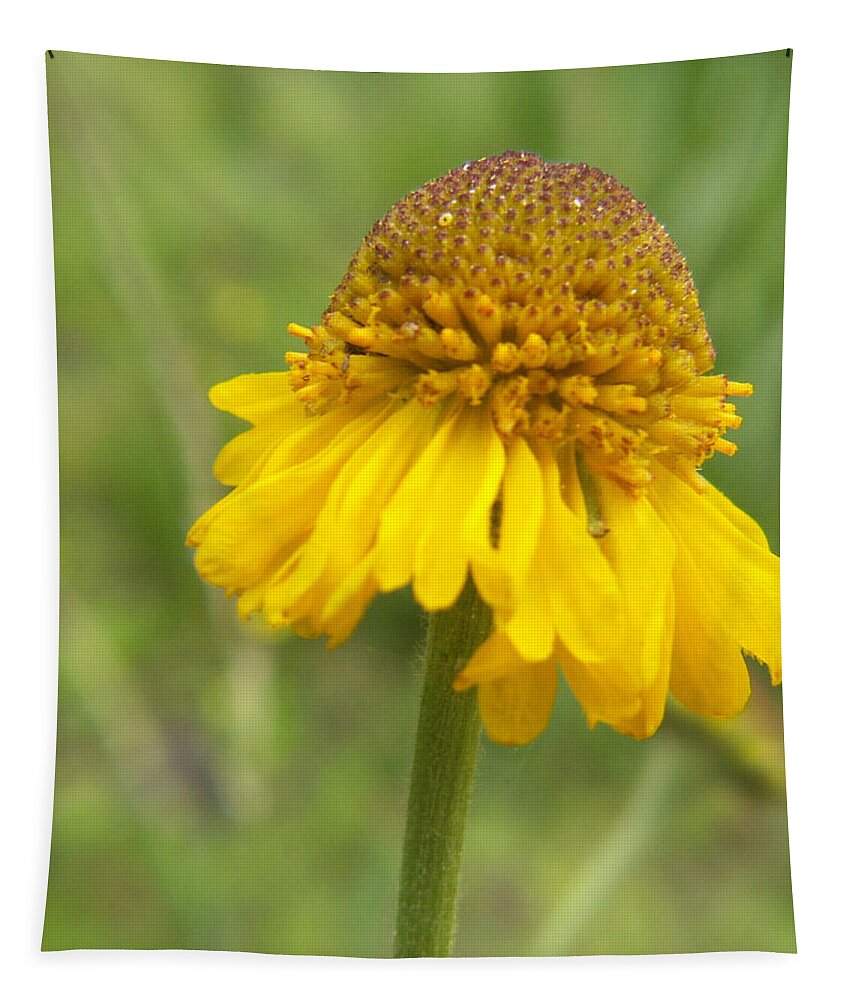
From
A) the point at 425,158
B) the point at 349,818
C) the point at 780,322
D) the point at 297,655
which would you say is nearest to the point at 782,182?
the point at 780,322

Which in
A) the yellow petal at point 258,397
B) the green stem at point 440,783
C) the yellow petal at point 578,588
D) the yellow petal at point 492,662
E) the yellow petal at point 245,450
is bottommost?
the green stem at point 440,783

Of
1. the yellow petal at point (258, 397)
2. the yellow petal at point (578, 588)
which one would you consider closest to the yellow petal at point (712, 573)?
the yellow petal at point (578, 588)

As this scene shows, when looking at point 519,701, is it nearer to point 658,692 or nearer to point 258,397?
point 658,692

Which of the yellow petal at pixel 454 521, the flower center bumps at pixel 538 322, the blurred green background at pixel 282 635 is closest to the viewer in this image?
the yellow petal at pixel 454 521

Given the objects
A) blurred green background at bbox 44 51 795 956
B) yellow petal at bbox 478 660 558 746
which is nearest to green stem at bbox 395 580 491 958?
yellow petal at bbox 478 660 558 746

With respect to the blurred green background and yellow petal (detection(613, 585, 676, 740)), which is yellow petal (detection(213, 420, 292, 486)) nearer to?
the blurred green background

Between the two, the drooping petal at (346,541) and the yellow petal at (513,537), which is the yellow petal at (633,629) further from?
the drooping petal at (346,541)

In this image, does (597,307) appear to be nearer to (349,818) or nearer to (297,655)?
(297,655)

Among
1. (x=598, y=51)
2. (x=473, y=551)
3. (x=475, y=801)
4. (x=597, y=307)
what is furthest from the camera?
(x=598, y=51)
